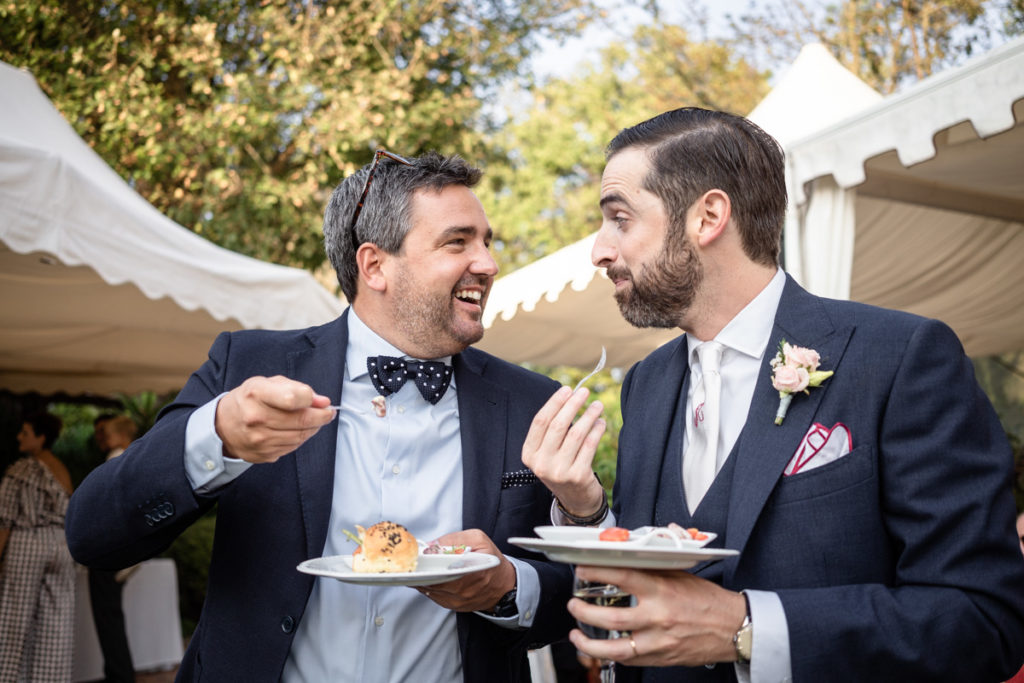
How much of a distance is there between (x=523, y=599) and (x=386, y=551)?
46cm

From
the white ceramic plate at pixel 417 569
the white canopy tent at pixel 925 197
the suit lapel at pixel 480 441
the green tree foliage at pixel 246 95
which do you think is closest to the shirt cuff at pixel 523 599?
the suit lapel at pixel 480 441

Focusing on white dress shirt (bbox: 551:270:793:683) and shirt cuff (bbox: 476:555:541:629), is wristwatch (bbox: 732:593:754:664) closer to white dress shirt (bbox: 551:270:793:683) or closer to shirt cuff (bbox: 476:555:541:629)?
white dress shirt (bbox: 551:270:793:683)

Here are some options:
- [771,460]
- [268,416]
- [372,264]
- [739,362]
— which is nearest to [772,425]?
[771,460]

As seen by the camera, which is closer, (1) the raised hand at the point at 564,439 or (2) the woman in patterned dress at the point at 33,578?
(1) the raised hand at the point at 564,439

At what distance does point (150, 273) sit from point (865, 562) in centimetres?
403

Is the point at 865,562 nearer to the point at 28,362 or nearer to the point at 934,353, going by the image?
the point at 934,353

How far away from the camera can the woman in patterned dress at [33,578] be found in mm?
6195

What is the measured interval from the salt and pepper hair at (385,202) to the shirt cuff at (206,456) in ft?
2.94

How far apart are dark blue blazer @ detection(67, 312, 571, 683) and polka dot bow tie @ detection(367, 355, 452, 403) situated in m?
0.09

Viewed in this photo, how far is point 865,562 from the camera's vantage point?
1.65 meters

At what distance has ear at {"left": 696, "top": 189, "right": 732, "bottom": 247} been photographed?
1982mm

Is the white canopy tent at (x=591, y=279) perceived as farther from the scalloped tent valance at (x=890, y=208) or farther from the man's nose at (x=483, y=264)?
the man's nose at (x=483, y=264)

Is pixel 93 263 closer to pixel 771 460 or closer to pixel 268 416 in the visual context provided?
pixel 268 416

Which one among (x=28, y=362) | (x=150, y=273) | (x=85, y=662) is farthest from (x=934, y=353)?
(x=28, y=362)
